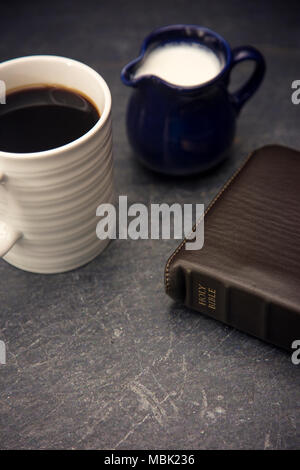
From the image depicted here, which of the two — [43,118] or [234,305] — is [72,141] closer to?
[43,118]

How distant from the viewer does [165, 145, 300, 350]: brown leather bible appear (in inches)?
22.0

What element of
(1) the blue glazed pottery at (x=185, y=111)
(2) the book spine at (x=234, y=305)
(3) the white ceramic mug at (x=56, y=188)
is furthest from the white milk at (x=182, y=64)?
(2) the book spine at (x=234, y=305)

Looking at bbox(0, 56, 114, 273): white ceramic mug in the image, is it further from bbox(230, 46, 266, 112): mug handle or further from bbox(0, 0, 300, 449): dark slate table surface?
bbox(230, 46, 266, 112): mug handle

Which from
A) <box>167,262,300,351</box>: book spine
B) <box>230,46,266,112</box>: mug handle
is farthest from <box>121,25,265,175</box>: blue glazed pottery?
<box>167,262,300,351</box>: book spine

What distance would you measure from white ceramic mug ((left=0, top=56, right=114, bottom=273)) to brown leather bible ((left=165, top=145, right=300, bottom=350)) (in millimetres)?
99

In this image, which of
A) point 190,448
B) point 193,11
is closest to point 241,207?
point 190,448

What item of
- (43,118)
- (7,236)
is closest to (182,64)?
(43,118)

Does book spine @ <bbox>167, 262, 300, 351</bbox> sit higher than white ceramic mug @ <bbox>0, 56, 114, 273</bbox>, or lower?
lower

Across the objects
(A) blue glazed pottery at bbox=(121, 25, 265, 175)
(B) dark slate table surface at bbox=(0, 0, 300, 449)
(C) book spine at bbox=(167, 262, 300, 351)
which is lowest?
(B) dark slate table surface at bbox=(0, 0, 300, 449)

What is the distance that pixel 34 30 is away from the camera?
92 cm

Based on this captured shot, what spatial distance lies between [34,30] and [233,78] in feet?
Answer: 1.00

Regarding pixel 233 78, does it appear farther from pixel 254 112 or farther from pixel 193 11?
pixel 193 11

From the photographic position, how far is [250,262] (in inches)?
22.7

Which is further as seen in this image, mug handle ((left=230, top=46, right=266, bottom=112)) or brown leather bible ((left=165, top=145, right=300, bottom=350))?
mug handle ((left=230, top=46, right=266, bottom=112))
